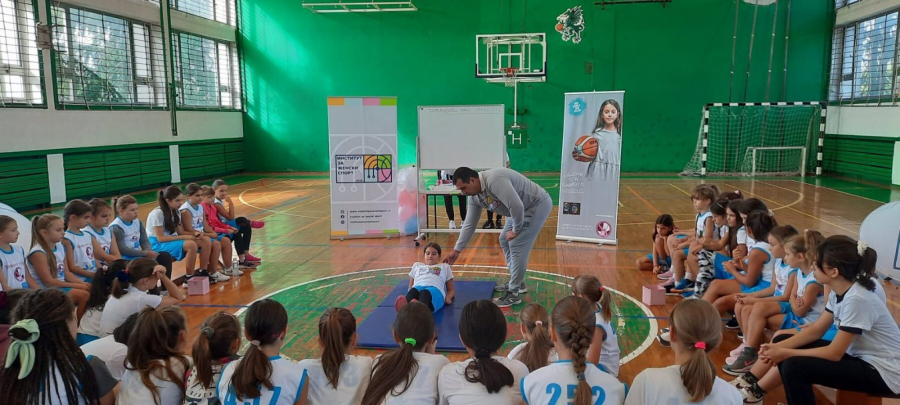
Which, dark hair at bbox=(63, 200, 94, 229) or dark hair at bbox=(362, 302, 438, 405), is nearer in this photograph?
dark hair at bbox=(362, 302, 438, 405)

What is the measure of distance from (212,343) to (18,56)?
11016mm

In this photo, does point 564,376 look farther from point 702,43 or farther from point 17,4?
point 702,43

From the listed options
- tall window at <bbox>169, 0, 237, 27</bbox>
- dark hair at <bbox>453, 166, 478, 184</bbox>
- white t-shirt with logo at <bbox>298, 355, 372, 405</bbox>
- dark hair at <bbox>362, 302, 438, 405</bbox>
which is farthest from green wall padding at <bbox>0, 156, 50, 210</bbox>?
dark hair at <bbox>362, 302, 438, 405</bbox>

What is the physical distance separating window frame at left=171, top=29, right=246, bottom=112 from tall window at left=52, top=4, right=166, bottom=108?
1.87 feet

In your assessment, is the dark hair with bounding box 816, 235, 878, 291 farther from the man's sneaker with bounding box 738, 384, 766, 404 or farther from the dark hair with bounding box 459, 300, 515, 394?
the dark hair with bounding box 459, 300, 515, 394

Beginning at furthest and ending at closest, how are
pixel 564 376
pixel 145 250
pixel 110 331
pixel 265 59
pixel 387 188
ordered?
pixel 265 59 < pixel 387 188 < pixel 145 250 < pixel 110 331 < pixel 564 376

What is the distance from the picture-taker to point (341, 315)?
2.78m

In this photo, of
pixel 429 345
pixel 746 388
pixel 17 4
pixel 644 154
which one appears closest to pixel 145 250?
pixel 429 345

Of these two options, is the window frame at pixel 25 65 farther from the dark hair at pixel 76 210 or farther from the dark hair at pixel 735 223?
the dark hair at pixel 735 223

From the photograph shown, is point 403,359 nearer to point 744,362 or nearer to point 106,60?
point 744,362

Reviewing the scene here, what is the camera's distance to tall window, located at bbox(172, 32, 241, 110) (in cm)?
1580

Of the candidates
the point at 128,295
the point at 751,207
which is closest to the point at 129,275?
the point at 128,295

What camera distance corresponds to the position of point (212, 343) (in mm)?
2783

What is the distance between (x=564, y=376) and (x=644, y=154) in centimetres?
1594
